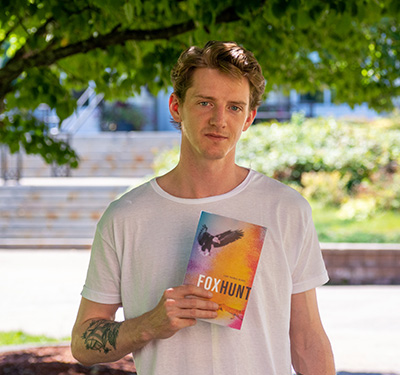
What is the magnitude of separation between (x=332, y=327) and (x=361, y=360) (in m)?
1.21

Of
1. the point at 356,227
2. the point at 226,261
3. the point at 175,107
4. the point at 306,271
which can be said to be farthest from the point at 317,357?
the point at 356,227

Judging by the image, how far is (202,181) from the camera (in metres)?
2.05

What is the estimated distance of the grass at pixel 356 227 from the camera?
410 inches

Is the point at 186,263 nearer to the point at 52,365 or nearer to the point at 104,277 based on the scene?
the point at 104,277

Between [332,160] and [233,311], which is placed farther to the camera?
[332,160]

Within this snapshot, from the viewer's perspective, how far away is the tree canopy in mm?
3518

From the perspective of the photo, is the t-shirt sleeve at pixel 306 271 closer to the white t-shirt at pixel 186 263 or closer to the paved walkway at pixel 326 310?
the white t-shirt at pixel 186 263

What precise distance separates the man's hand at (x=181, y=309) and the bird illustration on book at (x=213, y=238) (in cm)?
13

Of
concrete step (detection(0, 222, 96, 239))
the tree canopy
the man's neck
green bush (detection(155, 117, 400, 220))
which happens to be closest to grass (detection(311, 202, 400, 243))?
green bush (detection(155, 117, 400, 220))

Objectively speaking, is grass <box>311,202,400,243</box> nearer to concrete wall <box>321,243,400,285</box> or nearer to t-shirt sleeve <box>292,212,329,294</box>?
concrete wall <box>321,243,400,285</box>

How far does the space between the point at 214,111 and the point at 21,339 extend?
534cm

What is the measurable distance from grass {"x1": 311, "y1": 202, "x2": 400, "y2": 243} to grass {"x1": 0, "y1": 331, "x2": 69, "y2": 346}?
5200 millimetres

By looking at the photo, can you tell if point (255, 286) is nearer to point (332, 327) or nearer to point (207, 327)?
point (207, 327)

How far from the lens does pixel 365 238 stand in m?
10.4
